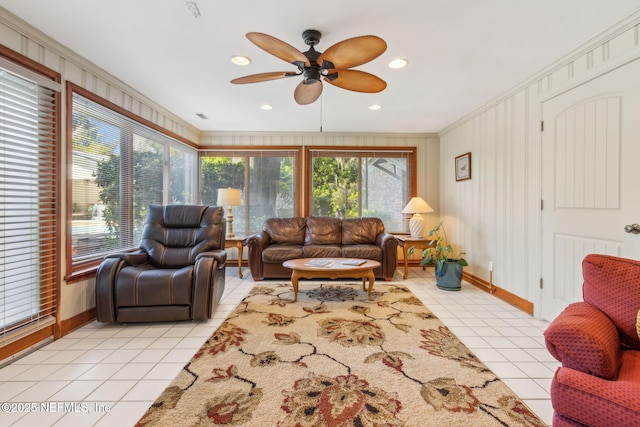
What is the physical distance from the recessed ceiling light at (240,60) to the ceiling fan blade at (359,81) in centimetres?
88

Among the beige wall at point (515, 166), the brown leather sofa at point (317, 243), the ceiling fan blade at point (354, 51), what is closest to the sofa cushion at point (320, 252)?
the brown leather sofa at point (317, 243)

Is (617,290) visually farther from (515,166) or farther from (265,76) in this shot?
(265,76)

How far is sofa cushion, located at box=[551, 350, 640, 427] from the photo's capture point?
956 millimetres

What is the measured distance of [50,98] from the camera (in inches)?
90.4

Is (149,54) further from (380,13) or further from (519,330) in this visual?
(519,330)

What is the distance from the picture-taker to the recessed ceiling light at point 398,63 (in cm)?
254

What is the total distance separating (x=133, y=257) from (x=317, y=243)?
2465 mm

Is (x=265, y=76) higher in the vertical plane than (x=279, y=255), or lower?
higher

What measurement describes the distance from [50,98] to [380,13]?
2.67 metres

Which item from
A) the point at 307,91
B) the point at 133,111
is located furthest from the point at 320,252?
the point at 133,111

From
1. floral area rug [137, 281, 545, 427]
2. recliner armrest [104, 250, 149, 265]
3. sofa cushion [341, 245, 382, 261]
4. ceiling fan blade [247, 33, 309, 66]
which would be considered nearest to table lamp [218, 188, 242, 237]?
recliner armrest [104, 250, 149, 265]

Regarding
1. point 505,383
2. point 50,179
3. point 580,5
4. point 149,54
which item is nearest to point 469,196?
point 580,5

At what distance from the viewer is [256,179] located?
5.13 meters

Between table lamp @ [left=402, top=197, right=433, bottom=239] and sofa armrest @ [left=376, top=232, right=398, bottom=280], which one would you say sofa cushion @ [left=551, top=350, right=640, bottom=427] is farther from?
table lamp @ [left=402, top=197, right=433, bottom=239]
